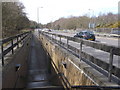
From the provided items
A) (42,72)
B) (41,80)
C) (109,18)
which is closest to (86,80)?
(41,80)

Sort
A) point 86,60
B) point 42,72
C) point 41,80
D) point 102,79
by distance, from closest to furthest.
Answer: point 102,79 → point 86,60 → point 41,80 → point 42,72

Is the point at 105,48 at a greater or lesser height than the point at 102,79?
greater

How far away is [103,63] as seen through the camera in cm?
434

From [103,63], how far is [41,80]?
825 centimetres

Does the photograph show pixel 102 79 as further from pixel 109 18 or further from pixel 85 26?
pixel 109 18

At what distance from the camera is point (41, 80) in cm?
1193

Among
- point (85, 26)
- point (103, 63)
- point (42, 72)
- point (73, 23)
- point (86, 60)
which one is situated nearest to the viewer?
point (103, 63)

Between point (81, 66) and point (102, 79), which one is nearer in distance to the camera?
point (102, 79)

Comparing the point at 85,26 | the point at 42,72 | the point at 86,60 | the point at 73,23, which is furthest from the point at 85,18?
the point at 86,60

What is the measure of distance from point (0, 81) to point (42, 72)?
32.2 ft

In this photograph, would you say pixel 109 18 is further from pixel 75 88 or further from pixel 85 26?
pixel 75 88

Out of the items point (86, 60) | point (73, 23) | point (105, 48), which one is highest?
point (73, 23)

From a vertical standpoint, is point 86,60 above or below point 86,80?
above

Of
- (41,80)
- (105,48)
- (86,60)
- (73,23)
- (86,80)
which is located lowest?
(41,80)
